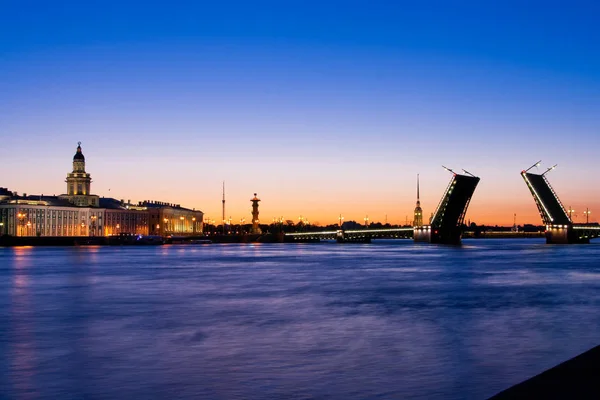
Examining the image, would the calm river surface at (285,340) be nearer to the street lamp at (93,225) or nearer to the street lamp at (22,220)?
the street lamp at (22,220)

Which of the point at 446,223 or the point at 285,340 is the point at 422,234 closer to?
the point at 446,223

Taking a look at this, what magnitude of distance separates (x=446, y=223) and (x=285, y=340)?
6030cm

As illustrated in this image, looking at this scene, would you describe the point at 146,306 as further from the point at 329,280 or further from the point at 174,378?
the point at 329,280

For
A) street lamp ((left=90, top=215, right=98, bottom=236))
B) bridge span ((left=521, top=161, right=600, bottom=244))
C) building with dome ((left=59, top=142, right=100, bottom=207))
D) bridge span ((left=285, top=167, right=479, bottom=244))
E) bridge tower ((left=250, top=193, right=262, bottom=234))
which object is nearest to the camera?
bridge span ((left=285, top=167, right=479, bottom=244))

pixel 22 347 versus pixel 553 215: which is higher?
pixel 553 215

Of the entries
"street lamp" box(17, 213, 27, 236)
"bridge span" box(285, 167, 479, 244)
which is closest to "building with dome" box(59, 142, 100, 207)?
"street lamp" box(17, 213, 27, 236)

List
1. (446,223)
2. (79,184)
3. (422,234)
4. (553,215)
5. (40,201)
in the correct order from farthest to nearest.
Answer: (79,184) → (40,201) → (422,234) → (553,215) → (446,223)

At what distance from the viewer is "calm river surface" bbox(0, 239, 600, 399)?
7.99 m

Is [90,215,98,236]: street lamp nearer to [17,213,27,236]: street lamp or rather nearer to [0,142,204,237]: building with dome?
[0,142,204,237]: building with dome

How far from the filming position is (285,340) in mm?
11289

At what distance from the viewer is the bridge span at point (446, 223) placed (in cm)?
5822

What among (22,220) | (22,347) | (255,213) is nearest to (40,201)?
(22,220)

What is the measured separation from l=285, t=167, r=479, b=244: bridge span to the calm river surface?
121 ft

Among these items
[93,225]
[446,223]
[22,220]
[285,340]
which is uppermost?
[22,220]
